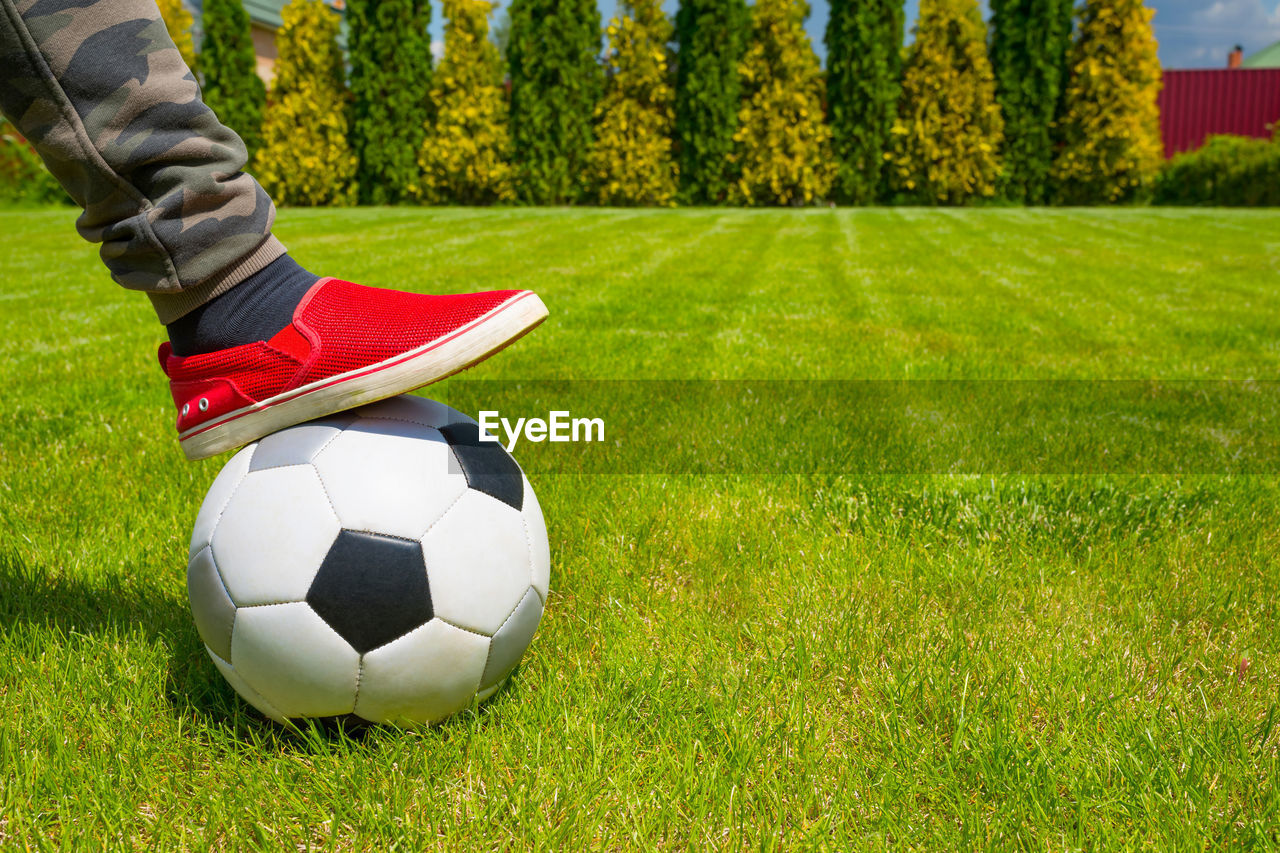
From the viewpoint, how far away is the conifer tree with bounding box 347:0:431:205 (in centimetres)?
1908

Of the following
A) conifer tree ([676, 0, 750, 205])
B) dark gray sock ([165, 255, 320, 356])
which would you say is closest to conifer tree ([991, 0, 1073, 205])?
A: conifer tree ([676, 0, 750, 205])

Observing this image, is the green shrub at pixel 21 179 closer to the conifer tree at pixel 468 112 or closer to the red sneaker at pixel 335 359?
the conifer tree at pixel 468 112

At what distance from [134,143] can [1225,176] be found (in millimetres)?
25480

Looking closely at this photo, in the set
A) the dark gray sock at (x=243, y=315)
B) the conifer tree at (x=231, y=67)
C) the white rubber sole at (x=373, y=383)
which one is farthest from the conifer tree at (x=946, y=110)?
the dark gray sock at (x=243, y=315)

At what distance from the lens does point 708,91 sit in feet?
63.0

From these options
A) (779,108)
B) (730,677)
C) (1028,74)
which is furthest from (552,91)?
(730,677)

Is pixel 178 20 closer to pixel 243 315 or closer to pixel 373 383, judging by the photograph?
pixel 243 315

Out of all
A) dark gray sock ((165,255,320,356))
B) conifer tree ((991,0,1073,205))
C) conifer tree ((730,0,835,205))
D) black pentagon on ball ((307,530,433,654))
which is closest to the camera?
black pentagon on ball ((307,530,433,654))

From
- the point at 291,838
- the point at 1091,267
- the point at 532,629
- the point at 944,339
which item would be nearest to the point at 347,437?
the point at 532,629

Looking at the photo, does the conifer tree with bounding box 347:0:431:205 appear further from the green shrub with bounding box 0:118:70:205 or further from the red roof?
the red roof

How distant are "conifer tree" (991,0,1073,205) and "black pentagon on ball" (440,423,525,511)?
2137 centimetres

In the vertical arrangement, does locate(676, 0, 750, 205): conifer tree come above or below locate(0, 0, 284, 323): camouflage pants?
above

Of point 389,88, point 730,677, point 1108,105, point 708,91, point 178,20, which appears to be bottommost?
point 730,677

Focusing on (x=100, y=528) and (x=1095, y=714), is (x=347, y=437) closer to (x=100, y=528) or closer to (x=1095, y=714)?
(x=100, y=528)
